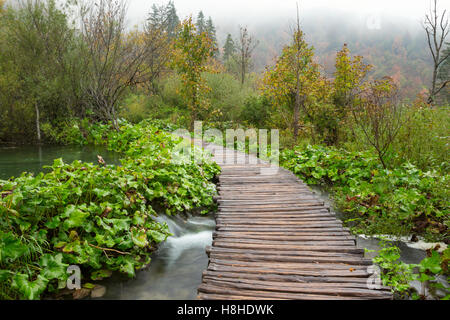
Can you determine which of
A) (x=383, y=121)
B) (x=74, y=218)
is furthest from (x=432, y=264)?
(x=383, y=121)

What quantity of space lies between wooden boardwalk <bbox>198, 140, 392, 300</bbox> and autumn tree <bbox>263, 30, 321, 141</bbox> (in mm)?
5244

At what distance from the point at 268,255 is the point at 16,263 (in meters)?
2.31

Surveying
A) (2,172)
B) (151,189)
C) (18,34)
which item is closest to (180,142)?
(151,189)

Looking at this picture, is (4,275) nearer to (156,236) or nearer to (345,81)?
(156,236)

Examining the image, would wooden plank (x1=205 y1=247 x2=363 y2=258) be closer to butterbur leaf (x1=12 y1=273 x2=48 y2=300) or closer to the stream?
the stream

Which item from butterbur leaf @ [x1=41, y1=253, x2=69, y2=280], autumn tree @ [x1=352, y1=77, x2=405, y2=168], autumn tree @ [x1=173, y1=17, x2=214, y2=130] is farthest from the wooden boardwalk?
autumn tree @ [x1=173, y1=17, x2=214, y2=130]

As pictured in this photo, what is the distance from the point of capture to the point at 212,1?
300 ft

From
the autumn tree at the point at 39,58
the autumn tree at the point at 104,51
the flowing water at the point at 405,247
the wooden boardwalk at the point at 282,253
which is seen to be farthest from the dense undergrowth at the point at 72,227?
the autumn tree at the point at 39,58

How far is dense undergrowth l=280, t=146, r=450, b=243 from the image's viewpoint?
13.0 feet

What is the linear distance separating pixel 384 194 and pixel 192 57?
848 cm

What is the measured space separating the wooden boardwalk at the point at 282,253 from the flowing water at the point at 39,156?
457 centimetres

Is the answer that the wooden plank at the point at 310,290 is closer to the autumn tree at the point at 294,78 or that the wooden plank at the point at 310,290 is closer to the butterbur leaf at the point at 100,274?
the butterbur leaf at the point at 100,274

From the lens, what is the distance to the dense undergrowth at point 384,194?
3971 mm
